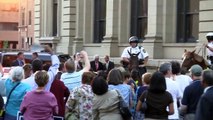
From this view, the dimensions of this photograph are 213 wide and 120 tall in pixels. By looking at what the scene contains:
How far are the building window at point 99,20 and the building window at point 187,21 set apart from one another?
6646 mm

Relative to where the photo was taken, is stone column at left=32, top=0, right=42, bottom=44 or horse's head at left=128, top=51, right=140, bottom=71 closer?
horse's head at left=128, top=51, right=140, bottom=71

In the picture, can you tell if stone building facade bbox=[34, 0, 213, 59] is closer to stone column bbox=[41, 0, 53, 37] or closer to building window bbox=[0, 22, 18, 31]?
stone column bbox=[41, 0, 53, 37]

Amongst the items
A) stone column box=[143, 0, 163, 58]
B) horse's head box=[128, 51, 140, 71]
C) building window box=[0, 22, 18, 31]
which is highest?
building window box=[0, 22, 18, 31]

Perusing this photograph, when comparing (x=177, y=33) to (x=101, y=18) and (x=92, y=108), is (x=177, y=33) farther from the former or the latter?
(x=92, y=108)

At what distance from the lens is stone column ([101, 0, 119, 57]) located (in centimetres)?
2739

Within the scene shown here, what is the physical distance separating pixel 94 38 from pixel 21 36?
2613 centimetres

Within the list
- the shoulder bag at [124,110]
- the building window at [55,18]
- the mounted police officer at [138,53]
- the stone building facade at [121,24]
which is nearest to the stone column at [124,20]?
the stone building facade at [121,24]

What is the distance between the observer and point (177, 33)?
78.7ft

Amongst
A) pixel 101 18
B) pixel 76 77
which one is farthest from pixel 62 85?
pixel 101 18

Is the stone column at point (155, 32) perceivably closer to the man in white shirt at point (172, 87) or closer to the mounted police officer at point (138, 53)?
the mounted police officer at point (138, 53)

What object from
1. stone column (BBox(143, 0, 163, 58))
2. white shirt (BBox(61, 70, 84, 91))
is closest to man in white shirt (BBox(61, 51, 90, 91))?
white shirt (BBox(61, 70, 84, 91))

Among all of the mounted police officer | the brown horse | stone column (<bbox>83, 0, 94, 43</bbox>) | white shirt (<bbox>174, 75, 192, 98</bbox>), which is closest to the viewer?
white shirt (<bbox>174, 75, 192, 98</bbox>)

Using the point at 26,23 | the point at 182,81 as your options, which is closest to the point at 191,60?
the point at 182,81

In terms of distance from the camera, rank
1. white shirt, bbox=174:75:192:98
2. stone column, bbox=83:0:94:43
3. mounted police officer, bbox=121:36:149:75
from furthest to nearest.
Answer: stone column, bbox=83:0:94:43 → mounted police officer, bbox=121:36:149:75 → white shirt, bbox=174:75:192:98
